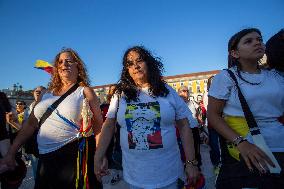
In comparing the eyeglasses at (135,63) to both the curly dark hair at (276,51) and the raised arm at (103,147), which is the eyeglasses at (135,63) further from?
the curly dark hair at (276,51)

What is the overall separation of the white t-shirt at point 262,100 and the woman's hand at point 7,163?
1.88m

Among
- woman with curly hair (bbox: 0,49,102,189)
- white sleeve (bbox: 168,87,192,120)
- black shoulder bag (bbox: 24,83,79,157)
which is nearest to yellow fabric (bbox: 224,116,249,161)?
white sleeve (bbox: 168,87,192,120)

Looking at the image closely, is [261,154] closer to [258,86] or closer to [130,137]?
[258,86]

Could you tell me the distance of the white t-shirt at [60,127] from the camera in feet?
9.05

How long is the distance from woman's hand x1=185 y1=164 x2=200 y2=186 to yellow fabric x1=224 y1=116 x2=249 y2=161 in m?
0.33

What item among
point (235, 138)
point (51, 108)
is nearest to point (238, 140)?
point (235, 138)

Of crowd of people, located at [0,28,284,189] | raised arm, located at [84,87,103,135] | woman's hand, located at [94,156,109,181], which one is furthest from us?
raised arm, located at [84,87,103,135]

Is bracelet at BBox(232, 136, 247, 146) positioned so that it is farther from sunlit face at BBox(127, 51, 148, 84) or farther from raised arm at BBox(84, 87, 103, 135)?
raised arm at BBox(84, 87, 103, 135)

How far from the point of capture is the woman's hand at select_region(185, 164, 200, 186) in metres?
2.25

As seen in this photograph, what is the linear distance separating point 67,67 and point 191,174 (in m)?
1.71

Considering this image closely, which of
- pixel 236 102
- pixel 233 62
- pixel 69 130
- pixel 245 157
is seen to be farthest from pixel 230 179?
pixel 69 130

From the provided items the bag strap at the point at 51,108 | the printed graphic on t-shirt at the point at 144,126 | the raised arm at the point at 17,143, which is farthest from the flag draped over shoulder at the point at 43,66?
the printed graphic on t-shirt at the point at 144,126

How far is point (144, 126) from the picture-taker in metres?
2.39

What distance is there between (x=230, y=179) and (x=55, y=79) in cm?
211
